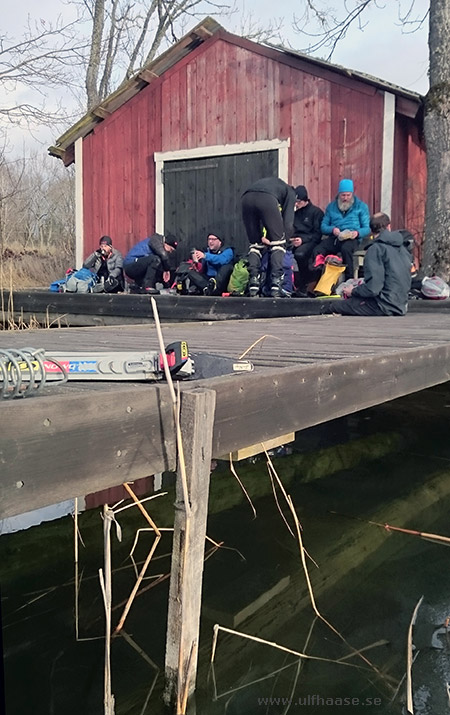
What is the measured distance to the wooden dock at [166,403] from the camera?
5.43ft

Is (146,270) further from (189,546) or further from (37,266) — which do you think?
(37,266)

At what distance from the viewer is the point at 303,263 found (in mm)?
9414

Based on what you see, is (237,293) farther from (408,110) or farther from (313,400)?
(313,400)

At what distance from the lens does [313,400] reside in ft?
8.71

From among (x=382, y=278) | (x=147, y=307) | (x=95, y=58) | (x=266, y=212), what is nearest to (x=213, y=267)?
(x=266, y=212)

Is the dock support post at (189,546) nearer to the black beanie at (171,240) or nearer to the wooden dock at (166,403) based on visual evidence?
the wooden dock at (166,403)

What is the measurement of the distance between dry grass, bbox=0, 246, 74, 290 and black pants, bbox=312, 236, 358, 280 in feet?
29.7

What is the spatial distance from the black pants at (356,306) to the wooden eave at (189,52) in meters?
3.81

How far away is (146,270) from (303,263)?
8.20 feet

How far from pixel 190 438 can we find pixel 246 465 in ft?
10.3

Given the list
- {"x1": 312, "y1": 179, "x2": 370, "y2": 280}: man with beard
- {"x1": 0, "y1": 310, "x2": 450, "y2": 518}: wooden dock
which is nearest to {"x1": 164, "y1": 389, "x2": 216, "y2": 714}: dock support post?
{"x1": 0, "y1": 310, "x2": 450, "y2": 518}: wooden dock

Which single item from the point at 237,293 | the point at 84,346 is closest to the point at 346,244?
the point at 237,293

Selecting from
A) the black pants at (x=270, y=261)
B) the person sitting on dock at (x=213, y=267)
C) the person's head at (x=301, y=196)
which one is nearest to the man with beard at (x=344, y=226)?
the person's head at (x=301, y=196)

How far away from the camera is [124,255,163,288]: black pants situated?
10344 mm
